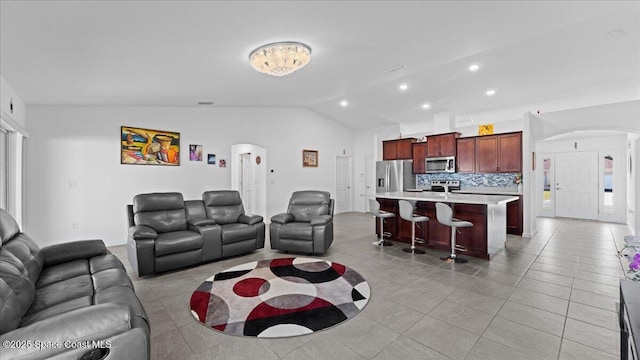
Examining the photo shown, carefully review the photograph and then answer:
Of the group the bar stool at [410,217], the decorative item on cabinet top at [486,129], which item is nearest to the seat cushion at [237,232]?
the bar stool at [410,217]

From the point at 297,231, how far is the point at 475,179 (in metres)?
4.99

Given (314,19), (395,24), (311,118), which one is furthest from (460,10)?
(311,118)

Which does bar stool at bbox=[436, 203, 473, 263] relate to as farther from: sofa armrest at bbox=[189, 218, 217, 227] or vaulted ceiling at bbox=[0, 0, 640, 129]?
sofa armrest at bbox=[189, 218, 217, 227]

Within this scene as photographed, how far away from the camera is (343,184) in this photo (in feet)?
29.3

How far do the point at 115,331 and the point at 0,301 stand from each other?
0.60 metres

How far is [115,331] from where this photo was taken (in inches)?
45.7

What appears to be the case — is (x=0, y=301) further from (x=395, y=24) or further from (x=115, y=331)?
(x=395, y=24)

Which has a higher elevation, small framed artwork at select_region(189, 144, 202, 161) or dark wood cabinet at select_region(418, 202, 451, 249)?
small framed artwork at select_region(189, 144, 202, 161)

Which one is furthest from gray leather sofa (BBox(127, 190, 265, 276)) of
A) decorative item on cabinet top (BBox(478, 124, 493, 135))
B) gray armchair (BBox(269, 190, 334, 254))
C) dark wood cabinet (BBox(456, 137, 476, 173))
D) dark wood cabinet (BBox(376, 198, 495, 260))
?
decorative item on cabinet top (BBox(478, 124, 493, 135))

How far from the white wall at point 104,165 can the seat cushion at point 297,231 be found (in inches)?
106

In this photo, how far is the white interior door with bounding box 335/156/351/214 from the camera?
8.73m

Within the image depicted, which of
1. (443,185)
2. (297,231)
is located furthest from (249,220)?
(443,185)

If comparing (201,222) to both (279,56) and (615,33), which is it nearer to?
(279,56)

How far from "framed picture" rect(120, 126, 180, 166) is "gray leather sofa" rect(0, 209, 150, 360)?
2844mm
